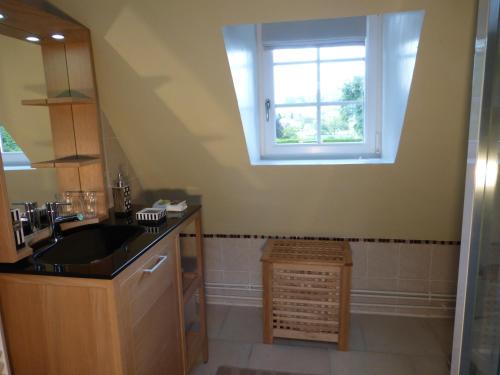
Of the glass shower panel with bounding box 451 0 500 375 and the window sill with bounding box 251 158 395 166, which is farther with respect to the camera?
the window sill with bounding box 251 158 395 166

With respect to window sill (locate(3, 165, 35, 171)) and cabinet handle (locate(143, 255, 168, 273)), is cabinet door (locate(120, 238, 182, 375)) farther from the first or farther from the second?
window sill (locate(3, 165, 35, 171))

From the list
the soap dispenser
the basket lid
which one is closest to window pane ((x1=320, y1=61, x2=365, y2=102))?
the basket lid

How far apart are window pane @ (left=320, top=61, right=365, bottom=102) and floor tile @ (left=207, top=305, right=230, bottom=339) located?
165 cm

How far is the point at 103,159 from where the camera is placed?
1.92 meters

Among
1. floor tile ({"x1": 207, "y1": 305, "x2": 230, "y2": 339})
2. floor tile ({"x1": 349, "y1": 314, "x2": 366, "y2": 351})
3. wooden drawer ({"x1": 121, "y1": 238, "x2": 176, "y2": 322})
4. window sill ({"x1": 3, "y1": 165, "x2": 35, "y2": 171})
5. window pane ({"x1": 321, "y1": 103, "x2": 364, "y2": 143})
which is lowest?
floor tile ({"x1": 349, "y1": 314, "x2": 366, "y2": 351})

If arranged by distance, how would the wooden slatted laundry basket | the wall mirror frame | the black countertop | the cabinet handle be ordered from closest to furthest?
the black countertop, the cabinet handle, the wall mirror frame, the wooden slatted laundry basket

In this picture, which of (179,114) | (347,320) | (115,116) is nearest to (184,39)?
(179,114)

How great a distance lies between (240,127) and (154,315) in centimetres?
105

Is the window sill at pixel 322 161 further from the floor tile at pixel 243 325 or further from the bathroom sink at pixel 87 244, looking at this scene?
the floor tile at pixel 243 325

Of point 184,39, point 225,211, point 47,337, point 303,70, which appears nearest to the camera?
point 47,337

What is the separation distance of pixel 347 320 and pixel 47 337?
159 centimetres

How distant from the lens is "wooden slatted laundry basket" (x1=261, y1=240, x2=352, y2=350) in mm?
2139

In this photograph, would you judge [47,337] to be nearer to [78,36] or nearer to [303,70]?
[78,36]

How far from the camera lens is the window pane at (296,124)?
7.84ft
